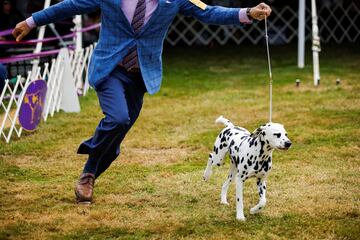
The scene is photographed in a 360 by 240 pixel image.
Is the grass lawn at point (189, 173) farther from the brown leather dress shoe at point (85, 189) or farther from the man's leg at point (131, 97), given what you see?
the man's leg at point (131, 97)

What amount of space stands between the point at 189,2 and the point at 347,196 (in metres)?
2.04

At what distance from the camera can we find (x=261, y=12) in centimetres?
546

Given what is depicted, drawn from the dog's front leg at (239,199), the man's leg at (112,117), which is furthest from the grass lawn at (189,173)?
the man's leg at (112,117)

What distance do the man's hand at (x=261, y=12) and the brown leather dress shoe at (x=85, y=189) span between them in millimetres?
1831

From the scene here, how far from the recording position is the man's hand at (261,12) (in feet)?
17.8

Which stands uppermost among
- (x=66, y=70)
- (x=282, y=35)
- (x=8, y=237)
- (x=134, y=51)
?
(x=134, y=51)

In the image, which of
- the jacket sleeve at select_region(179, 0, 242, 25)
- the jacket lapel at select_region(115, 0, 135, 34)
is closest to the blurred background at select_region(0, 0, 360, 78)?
the jacket sleeve at select_region(179, 0, 242, 25)

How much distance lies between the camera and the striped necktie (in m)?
5.70

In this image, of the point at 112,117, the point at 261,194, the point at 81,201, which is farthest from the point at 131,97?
the point at 261,194

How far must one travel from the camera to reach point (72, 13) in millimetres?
5711

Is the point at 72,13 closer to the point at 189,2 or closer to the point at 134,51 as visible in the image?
the point at 134,51

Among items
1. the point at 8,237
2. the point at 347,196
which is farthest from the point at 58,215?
the point at 347,196

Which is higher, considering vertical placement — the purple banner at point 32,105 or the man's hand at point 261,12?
the man's hand at point 261,12

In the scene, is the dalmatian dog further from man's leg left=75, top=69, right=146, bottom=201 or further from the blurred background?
the blurred background
